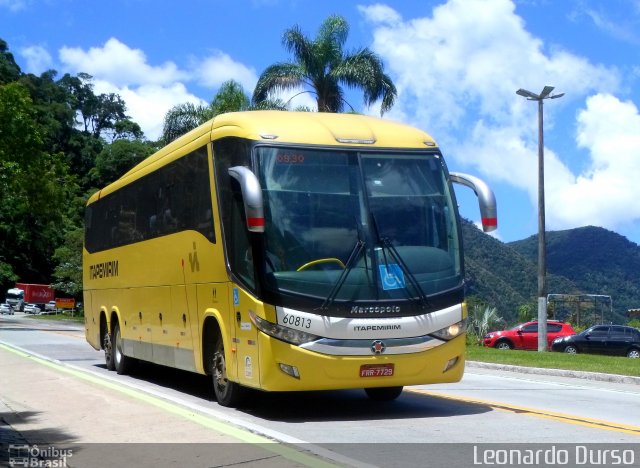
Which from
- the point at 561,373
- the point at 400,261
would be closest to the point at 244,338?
the point at 400,261

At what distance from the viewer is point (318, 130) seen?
1112 centimetres

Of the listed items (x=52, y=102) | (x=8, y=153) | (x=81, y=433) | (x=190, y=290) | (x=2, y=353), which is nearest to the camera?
(x=81, y=433)

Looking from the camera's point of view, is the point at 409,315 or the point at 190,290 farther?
the point at 190,290

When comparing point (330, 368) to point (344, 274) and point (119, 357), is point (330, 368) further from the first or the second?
point (119, 357)

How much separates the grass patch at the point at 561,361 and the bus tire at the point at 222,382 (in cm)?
953

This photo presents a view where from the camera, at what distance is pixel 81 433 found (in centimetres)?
948

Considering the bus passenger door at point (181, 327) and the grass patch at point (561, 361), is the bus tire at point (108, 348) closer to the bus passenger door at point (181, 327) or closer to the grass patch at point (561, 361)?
the bus passenger door at point (181, 327)

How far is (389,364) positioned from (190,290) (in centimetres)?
374

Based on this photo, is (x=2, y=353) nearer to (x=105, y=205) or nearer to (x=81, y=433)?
(x=105, y=205)

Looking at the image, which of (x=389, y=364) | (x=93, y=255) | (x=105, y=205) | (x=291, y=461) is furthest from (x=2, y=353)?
(x=291, y=461)

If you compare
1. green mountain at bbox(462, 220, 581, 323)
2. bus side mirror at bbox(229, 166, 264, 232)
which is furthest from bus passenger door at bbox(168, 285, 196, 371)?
green mountain at bbox(462, 220, 581, 323)

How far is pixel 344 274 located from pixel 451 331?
1.57 m

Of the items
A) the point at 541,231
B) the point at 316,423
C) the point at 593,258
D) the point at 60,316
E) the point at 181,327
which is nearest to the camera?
the point at 316,423

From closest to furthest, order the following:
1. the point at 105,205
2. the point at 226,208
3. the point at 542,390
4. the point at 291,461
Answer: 1. the point at 291,461
2. the point at 226,208
3. the point at 542,390
4. the point at 105,205
